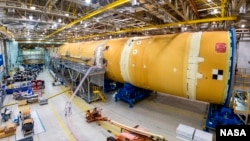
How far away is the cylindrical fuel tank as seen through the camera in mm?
5316

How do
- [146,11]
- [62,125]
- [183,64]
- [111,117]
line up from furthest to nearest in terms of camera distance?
[146,11] → [111,117] → [62,125] → [183,64]

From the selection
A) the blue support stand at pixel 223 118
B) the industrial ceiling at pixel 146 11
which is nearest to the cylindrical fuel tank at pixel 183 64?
the blue support stand at pixel 223 118

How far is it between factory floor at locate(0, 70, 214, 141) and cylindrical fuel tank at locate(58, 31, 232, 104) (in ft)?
5.09

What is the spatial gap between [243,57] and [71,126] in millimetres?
20077

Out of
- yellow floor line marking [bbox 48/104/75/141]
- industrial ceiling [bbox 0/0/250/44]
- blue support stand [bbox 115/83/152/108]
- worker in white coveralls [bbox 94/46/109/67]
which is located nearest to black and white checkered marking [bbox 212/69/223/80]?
industrial ceiling [bbox 0/0/250/44]

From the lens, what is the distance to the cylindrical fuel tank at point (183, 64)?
209 inches

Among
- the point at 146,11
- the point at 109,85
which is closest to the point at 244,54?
the point at 146,11

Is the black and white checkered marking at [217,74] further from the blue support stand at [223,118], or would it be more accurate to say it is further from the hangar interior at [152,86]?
the blue support stand at [223,118]

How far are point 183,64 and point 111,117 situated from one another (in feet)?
14.3

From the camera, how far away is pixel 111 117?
7660mm

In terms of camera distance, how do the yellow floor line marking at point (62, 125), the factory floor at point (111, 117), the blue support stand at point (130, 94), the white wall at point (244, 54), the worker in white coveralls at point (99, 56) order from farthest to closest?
the white wall at point (244, 54) → the worker in white coveralls at point (99, 56) → the blue support stand at point (130, 94) → the factory floor at point (111, 117) → the yellow floor line marking at point (62, 125)

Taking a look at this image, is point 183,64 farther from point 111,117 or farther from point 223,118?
point 111,117

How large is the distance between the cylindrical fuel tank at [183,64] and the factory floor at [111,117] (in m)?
1.55

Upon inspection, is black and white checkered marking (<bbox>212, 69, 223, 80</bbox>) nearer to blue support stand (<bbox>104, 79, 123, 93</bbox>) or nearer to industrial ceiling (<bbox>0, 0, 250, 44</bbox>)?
industrial ceiling (<bbox>0, 0, 250, 44</bbox>)
